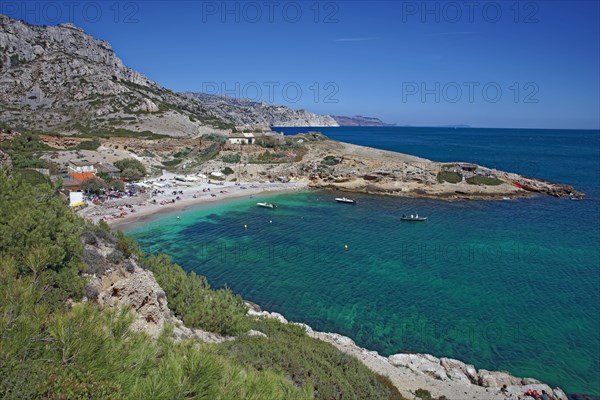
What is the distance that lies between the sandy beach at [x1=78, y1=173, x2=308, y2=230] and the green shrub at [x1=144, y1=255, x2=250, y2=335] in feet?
72.1

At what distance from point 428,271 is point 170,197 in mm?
33221

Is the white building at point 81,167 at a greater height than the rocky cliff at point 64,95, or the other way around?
the rocky cliff at point 64,95

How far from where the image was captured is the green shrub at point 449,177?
55.8 metres

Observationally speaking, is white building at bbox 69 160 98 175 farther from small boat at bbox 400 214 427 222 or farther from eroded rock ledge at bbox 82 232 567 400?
eroded rock ledge at bbox 82 232 567 400

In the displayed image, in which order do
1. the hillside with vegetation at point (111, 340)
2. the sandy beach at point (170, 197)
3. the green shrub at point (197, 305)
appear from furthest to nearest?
1. the sandy beach at point (170, 197)
2. the green shrub at point (197, 305)
3. the hillside with vegetation at point (111, 340)

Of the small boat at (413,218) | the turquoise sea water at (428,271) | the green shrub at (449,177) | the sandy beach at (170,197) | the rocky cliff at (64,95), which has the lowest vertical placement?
the turquoise sea water at (428,271)

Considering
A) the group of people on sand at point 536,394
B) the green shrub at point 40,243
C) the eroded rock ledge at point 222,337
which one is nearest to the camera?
the green shrub at point 40,243

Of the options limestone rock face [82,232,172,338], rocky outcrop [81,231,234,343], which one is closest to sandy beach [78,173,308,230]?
rocky outcrop [81,231,234,343]

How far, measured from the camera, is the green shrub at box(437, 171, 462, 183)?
55.8 m

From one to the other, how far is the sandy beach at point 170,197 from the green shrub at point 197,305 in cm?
2199

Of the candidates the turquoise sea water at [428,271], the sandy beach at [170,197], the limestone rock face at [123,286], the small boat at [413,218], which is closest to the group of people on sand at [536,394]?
the turquoise sea water at [428,271]

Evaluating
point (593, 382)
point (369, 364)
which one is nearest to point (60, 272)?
point (369, 364)

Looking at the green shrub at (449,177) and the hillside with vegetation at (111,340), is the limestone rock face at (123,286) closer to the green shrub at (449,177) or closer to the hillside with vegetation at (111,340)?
the hillside with vegetation at (111,340)

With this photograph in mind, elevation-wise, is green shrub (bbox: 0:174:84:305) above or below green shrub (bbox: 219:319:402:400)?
above
